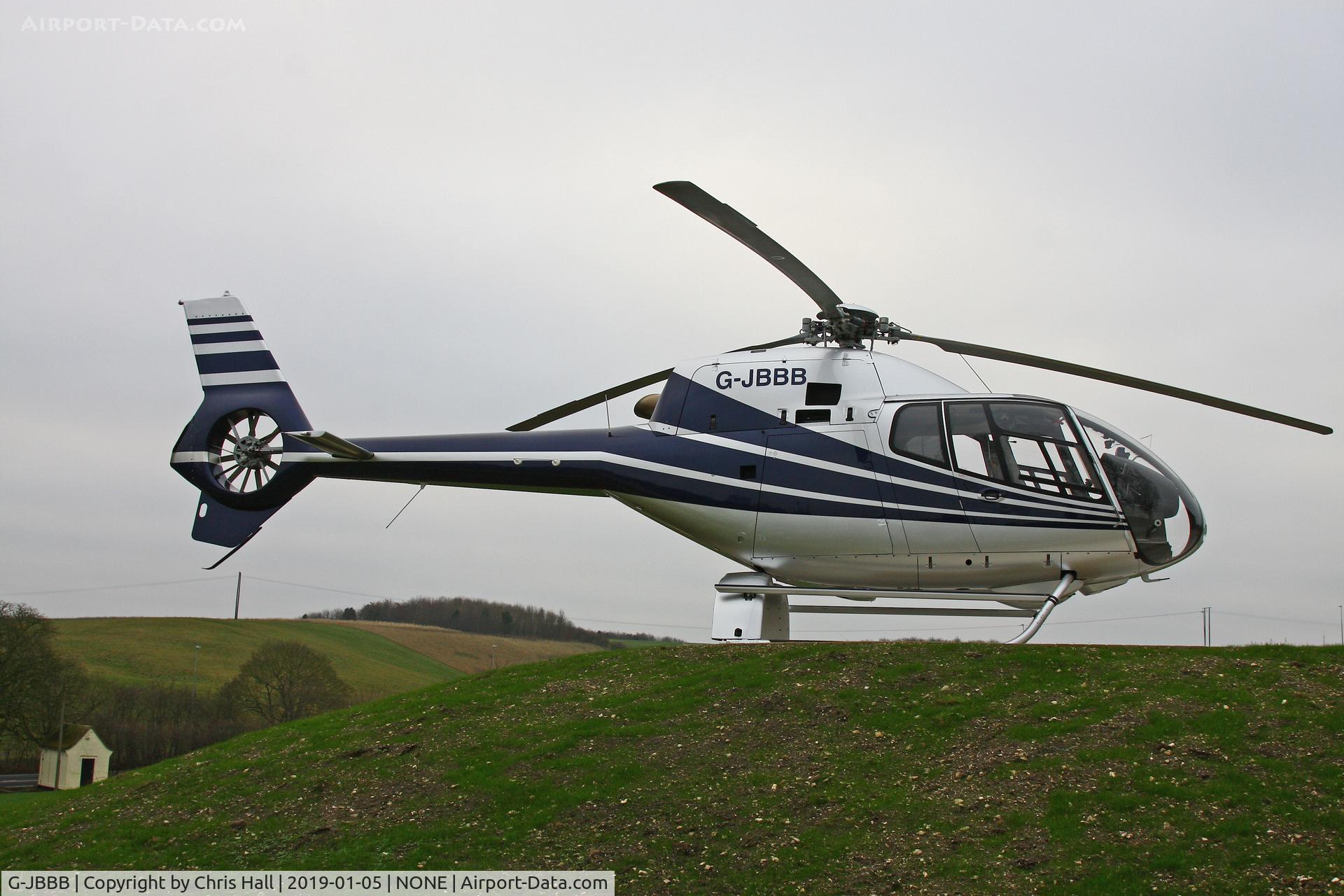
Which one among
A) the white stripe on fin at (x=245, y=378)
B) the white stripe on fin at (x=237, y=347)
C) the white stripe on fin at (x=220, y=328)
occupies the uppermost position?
Answer: the white stripe on fin at (x=220, y=328)

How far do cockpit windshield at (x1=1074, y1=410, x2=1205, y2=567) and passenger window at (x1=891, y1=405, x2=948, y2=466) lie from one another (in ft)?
5.65

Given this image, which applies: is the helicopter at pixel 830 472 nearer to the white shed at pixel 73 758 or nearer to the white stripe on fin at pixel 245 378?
the white stripe on fin at pixel 245 378

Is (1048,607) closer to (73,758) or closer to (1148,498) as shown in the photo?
(1148,498)

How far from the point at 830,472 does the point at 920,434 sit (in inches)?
49.5

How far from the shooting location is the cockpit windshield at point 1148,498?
1298 cm

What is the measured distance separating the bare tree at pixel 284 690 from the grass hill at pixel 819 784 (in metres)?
36.4

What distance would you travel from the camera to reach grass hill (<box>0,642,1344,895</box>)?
827 centimetres

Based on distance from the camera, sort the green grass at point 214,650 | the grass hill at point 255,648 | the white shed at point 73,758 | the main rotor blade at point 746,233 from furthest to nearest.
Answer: the green grass at point 214,650, the grass hill at point 255,648, the white shed at point 73,758, the main rotor blade at point 746,233

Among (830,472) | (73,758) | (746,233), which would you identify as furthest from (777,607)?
(73,758)

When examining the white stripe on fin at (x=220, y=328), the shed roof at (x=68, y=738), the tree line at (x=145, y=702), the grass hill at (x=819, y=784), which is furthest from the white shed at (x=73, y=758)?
the grass hill at (x=819, y=784)

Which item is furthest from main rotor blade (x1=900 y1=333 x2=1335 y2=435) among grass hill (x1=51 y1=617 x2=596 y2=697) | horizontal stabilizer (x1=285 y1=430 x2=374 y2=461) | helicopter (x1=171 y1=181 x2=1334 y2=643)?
grass hill (x1=51 y1=617 x2=596 y2=697)

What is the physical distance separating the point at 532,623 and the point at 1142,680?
42.2m

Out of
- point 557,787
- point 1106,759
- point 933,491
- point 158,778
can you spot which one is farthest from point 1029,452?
point 158,778

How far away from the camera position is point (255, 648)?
5747 cm
